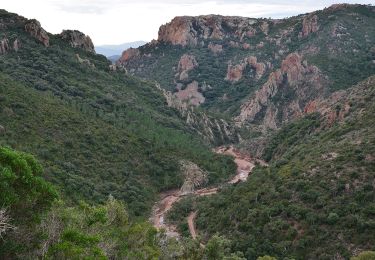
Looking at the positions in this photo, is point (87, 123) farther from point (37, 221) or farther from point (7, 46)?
point (37, 221)

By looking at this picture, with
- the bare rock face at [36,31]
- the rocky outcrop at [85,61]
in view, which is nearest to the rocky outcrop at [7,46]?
the bare rock face at [36,31]

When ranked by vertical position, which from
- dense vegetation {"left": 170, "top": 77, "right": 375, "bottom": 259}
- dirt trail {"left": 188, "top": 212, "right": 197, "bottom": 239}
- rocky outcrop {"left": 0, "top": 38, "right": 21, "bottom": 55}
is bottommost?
dirt trail {"left": 188, "top": 212, "right": 197, "bottom": 239}

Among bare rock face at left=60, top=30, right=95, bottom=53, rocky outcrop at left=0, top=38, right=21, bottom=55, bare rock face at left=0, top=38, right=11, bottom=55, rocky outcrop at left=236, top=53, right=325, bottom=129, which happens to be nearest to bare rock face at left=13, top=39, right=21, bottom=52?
rocky outcrop at left=0, top=38, right=21, bottom=55

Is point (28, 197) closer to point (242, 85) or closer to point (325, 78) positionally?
point (325, 78)

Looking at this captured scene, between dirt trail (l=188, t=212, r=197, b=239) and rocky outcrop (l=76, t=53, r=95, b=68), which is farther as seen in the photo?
rocky outcrop (l=76, t=53, r=95, b=68)

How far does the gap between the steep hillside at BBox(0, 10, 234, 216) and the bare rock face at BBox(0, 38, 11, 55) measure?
3.5 inches

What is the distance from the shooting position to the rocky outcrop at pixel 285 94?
523 feet

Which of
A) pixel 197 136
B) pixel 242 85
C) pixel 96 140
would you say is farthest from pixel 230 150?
pixel 242 85

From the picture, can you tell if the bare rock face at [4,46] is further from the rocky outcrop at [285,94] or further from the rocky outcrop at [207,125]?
the rocky outcrop at [285,94]

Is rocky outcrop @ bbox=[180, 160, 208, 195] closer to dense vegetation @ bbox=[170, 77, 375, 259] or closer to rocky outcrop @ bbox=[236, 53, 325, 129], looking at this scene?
dense vegetation @ bbox=[170, 77, 375, 259]

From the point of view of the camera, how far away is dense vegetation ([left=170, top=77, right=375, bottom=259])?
50562 millimetres

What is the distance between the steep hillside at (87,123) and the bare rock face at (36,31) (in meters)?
0.25

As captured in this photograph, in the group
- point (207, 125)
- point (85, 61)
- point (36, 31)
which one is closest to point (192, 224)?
point (85, 61)

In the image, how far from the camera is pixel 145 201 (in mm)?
77938
